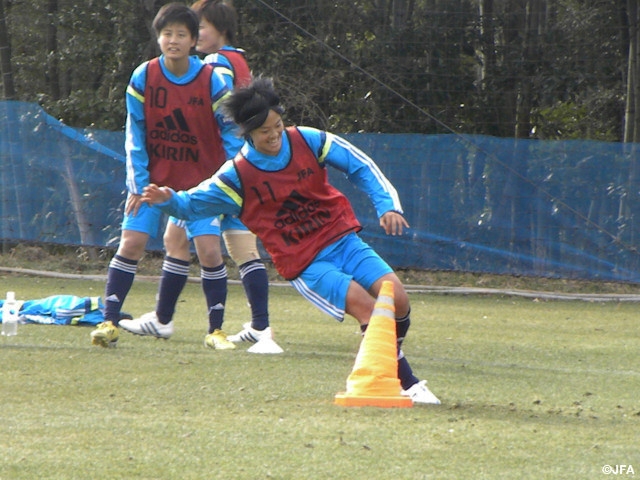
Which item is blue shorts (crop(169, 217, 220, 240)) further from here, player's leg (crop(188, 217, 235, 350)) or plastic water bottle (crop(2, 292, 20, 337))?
plastic water bottle (crop(2, 292, 20, 337))

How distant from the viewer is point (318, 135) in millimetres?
5496

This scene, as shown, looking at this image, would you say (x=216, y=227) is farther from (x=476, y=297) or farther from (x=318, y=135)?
(x=476, y=297)

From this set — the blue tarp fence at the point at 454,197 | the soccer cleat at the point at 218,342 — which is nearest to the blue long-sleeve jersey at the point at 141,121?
the soccer cleat at the point at 218,342

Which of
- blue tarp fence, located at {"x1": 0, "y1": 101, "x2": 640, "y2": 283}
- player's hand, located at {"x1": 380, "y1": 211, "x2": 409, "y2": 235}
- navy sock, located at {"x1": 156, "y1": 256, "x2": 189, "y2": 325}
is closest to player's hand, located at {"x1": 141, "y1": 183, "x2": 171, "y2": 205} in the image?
player's hand, located at {"x1": 380, "y1": 211, "x2": 409, "y2": 235}

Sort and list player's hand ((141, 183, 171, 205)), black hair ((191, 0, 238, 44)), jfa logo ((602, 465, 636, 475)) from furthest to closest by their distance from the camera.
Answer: black hair ((191, 0, 238, 44)) → player's hand ((141, 183, 171, 205)) → jfa logo ((602, 465, 636, 475))

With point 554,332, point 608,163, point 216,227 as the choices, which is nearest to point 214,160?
point 216,227

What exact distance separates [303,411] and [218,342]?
222 cm

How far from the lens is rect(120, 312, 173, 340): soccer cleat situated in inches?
280

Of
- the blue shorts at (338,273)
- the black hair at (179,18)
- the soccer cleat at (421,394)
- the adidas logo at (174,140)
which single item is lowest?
the soccer cleat at (421,394)

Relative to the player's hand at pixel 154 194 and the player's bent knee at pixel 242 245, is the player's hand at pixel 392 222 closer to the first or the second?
the player's hand at pixel 154 194

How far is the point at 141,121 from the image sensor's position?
6801 millimetres

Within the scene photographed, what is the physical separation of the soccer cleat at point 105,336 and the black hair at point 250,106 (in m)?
1.84

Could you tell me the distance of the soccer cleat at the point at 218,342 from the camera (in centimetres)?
688

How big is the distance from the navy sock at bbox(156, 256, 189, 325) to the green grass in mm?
197
